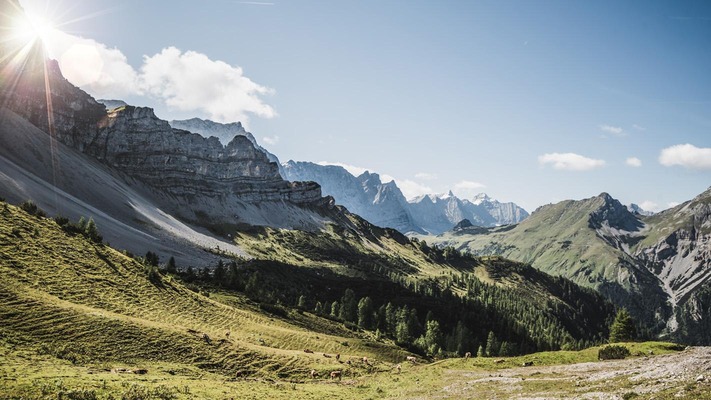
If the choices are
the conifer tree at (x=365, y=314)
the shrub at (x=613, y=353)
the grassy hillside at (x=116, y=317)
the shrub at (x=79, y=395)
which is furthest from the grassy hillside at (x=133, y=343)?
the conifer tree at (x=365, y=314)

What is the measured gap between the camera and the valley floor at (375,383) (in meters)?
30.5

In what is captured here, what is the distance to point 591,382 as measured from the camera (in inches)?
1572

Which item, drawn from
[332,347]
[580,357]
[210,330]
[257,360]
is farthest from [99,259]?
[580,357]

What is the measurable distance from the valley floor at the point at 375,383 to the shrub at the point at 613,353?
8.41 m

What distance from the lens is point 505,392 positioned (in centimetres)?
4109

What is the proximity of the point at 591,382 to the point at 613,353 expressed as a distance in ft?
83.8

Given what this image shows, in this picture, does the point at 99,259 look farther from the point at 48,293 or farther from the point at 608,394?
the point at 608,394

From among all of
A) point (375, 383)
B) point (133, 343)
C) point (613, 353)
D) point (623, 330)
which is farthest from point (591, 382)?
point (623, 330)

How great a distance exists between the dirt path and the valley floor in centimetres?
7

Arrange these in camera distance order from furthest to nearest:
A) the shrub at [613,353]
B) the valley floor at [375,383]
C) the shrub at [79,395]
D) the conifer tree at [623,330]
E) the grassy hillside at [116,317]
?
1. the conifer tree at [623,330]
2. the shrub at [613,353]
3. the grassy hillside at [116,317]
4. the valley floor at [375,383]
5. the shrub at [79,395]

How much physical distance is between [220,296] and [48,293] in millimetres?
55940

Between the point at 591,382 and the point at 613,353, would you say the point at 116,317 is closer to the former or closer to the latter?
the point at 591,382

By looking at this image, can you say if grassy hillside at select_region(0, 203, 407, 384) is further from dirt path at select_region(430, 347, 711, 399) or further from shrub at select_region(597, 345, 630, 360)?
shrub at select_region(597, 345, 630, 360)

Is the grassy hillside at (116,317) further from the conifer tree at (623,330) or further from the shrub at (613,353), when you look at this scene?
the conifer tree at (623,330)
